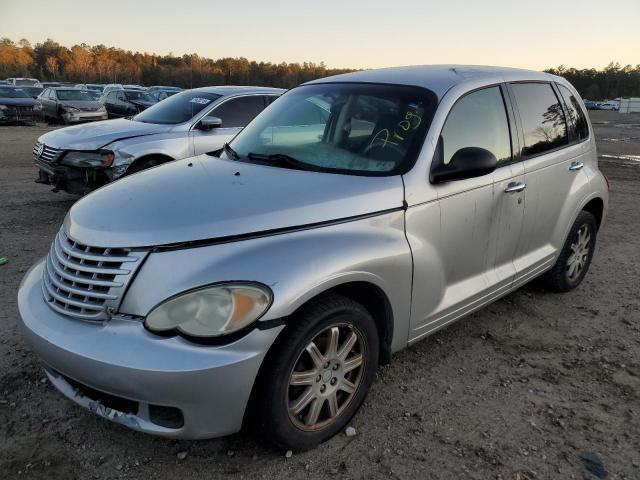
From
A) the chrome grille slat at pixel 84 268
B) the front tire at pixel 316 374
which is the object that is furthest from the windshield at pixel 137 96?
the front tire at pixel 316 374

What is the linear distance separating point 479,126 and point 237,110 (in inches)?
184

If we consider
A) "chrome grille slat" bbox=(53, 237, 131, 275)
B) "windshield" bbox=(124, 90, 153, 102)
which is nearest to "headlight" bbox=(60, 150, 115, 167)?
"chrome grille slat" bbox=(53, 237, 131, 275)

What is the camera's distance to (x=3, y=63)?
8775 centimetres

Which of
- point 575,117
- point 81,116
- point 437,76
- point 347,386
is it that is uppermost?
point 437,76

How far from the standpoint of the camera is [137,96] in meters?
22.5

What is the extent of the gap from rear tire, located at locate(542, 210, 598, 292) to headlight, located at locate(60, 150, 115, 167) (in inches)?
198

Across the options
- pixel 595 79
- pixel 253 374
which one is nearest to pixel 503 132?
pixel 253 374

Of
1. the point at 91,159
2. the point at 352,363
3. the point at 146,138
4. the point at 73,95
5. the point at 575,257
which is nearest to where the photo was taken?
the point at 352,363

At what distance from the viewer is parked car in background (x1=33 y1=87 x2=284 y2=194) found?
635cm

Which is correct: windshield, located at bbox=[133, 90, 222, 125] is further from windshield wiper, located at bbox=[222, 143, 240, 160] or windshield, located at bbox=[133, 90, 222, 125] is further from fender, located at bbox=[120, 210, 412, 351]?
fender, located at bbox=[120, 210, 412, 351]

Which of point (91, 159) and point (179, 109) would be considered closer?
point (91, 159)

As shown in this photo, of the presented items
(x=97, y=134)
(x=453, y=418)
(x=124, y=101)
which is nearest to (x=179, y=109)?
(x=97, y=134)

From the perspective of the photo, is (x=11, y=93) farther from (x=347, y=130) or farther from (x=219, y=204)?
(x=219, y=204)

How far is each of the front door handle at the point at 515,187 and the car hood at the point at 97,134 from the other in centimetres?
482
